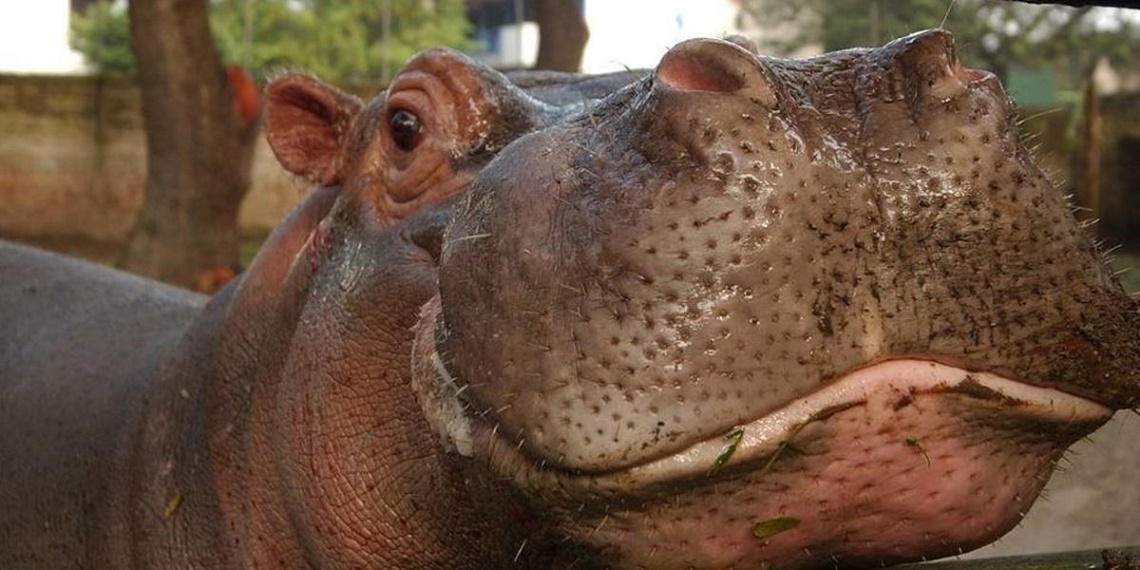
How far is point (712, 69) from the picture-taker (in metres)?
1.57

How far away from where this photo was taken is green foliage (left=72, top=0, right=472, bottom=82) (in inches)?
614

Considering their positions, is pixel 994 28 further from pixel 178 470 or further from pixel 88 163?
pixel 178 470

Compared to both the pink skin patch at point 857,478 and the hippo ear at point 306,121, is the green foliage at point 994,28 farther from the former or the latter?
the pink skin patch at point 857,478

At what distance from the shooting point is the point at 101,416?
3.07 metres

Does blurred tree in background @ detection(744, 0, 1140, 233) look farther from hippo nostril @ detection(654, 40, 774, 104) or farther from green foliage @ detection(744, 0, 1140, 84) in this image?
hippo nostril @ detection(654, 40, 774, 104)

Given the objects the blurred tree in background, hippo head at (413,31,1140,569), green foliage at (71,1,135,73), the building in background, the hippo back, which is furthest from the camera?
the building in background

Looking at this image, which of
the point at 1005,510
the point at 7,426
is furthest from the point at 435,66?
the point at 7,426

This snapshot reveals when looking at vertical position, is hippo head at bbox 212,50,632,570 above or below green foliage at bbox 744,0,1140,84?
above

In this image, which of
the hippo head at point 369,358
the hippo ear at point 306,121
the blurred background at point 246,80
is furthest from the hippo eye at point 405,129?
the blurred background at point 246,80

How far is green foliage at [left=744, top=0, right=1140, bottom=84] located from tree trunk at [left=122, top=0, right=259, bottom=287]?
344 centimetres

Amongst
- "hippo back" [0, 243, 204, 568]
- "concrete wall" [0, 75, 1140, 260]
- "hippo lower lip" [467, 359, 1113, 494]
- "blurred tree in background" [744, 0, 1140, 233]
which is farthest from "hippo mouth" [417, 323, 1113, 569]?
"concrete wall" [0, 75, 1140, 260]

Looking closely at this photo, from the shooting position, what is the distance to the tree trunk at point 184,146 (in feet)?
27.4

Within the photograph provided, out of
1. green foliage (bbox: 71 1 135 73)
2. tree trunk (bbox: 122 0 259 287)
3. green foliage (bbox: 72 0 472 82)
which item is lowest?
green foliage (bbox: 71 1 135 73)

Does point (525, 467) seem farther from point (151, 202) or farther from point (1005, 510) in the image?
point (151, 202)
